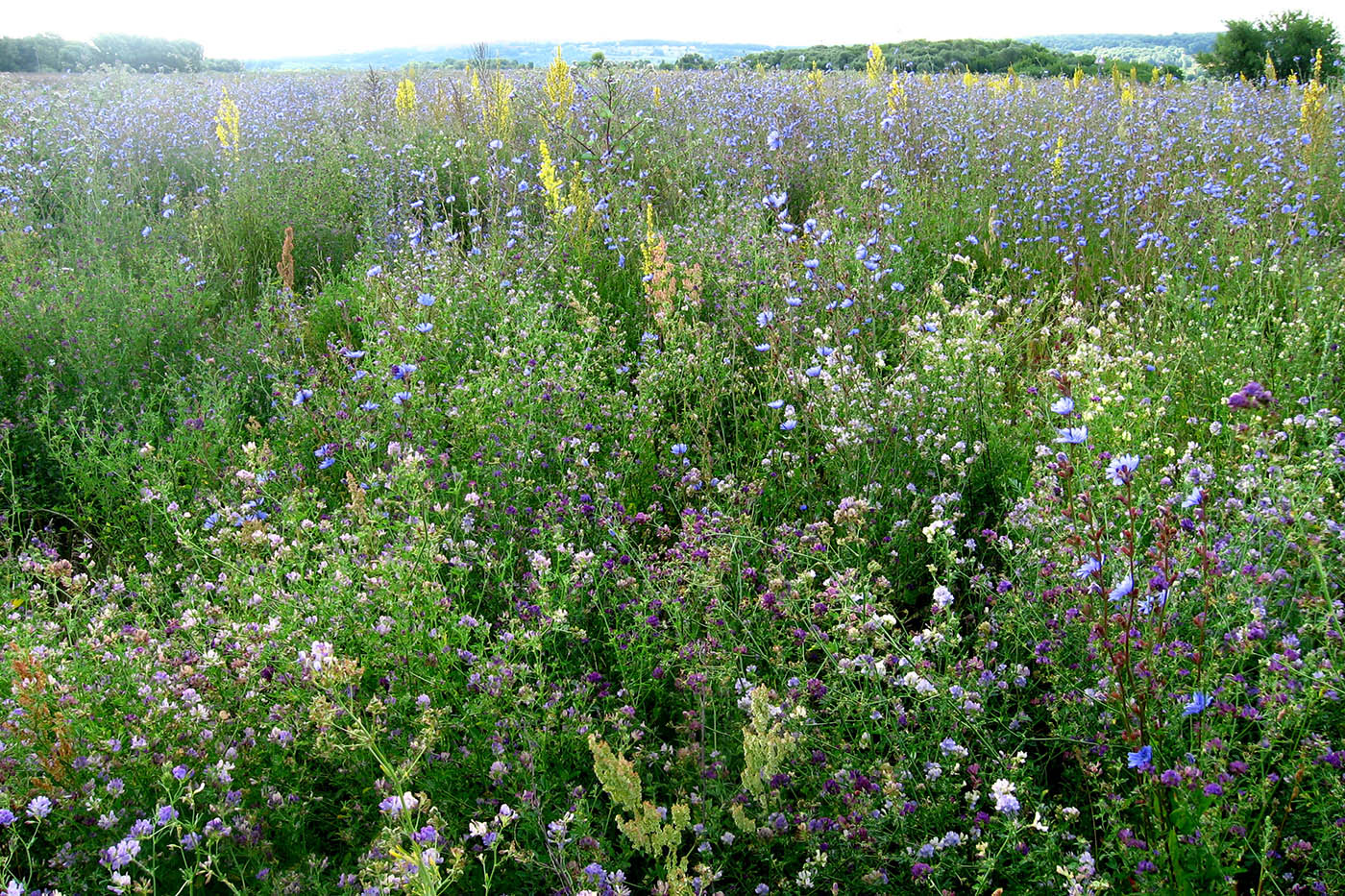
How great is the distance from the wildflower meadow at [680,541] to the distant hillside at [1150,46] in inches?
587

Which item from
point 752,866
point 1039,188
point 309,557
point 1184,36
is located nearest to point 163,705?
point 309,557

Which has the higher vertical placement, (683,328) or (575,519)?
(683,328)

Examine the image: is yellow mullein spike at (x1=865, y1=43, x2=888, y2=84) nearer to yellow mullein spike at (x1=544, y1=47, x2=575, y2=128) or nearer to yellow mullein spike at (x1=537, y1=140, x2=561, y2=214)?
yellow mullein spike at (x1=544, y1=47, x2=575, y2=128)

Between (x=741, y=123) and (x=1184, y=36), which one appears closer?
(x=741, y=123)

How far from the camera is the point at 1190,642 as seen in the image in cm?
191

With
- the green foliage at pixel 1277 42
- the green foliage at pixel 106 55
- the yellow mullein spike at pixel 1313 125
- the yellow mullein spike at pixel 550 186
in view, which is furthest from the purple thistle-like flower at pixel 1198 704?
the green foliage at pixel 106 55

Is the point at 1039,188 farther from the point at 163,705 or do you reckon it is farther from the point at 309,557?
the point at 163,705

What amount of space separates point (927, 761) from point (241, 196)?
570 cm

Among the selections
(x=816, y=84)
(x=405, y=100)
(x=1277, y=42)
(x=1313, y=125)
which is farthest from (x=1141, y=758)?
(x=1277, y=42)

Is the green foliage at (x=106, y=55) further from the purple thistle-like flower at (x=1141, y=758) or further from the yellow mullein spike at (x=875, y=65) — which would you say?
the purple thistle-like flower at (x=1141, y=758)

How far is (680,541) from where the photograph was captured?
2383mm

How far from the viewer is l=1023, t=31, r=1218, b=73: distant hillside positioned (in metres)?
19.4

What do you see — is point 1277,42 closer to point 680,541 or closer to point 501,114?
point 501,114

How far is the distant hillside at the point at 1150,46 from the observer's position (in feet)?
63.7
